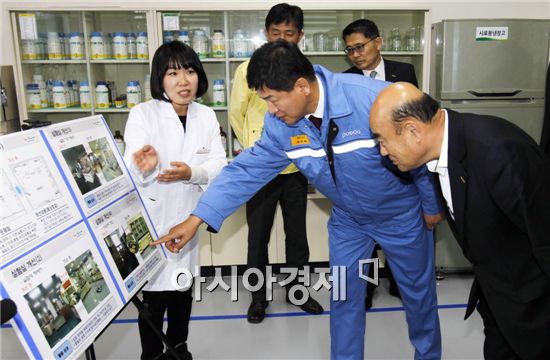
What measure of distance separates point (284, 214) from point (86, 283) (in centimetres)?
171

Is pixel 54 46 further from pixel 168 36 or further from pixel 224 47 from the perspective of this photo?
pixel 224 47

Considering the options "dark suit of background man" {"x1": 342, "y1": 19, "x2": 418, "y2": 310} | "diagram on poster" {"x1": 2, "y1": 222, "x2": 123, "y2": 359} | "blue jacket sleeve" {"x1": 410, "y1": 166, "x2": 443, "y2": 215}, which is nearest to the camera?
"diagram on poster" {"x1": 2, "y1": 222, "x2": 123, "y2": 359}

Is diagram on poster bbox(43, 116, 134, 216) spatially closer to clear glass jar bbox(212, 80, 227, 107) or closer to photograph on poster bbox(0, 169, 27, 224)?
photograph on poster bbox(0, 169, 27, 224)

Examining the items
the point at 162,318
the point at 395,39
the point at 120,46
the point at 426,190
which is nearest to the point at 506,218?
the point at 426,190

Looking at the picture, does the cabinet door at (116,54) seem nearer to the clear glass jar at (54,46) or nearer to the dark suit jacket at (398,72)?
the clear glass jar at (54,46)

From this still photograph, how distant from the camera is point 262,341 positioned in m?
2.65

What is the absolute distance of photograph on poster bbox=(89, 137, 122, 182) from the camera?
158 cm

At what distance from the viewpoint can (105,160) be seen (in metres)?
1.63

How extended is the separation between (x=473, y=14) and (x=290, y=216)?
2272 mm

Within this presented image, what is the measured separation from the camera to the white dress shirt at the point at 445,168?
1.36m

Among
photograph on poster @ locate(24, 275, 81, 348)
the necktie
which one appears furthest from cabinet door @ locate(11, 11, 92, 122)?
photograph on poster @ locate(24, 275, 81, 348)

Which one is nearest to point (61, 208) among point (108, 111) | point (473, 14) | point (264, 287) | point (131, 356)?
point (131, 356)

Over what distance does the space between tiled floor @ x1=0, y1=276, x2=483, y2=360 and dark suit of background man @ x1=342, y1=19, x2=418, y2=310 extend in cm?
35

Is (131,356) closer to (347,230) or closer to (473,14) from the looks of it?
(347,230)
